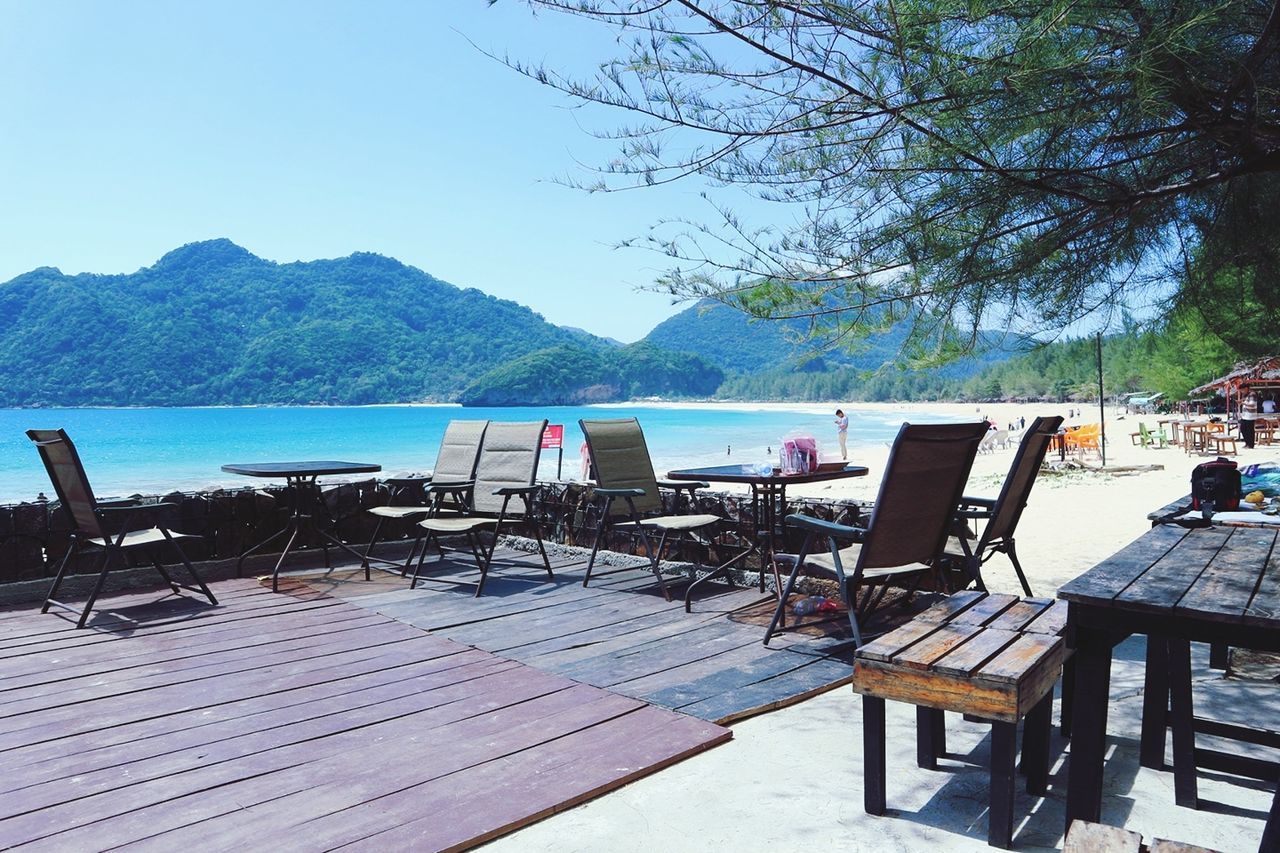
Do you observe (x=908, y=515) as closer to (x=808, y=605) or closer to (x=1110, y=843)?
(x=808, y=605)

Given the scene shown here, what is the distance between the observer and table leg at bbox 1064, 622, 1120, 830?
1789 millimetres

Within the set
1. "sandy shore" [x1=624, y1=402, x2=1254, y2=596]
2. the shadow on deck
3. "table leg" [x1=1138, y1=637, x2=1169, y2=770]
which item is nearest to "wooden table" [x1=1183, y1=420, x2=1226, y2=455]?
"sandy shore" [x1=624, y1=402, x2=1254, y2=596]

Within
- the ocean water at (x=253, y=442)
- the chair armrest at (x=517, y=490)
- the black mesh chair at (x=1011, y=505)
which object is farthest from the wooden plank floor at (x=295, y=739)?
A: the ocean water at (x=253, y=442)

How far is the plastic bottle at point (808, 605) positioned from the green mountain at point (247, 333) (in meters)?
79.7

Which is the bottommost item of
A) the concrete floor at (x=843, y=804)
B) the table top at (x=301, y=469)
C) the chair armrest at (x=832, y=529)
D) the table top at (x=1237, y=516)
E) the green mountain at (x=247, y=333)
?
the concrete floor at (x=843, y=804)

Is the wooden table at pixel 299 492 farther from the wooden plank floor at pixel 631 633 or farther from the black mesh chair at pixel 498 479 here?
the black mesh chair at pixel 498 479

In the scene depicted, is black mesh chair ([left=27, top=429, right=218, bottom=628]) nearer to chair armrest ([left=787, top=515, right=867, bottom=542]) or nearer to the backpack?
chair armrest ([left=787, top=515, right=867, bottom=542])

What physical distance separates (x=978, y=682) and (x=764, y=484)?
2389mm

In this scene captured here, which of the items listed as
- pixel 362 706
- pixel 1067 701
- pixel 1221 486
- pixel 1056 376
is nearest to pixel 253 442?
pixel 1056 376

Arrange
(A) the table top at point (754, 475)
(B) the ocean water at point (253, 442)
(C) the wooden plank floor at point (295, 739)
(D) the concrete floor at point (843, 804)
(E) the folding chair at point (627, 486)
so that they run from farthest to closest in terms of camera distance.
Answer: (B) the ocean water at point (253, 442), (E) the folding chair at point (627, 486), (A) the table top at point (754, 475), (C) the wooden plank floor at point (295, 739), (D) the concrete floor at point (843, 804)

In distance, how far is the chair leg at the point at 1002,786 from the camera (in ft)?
6.20

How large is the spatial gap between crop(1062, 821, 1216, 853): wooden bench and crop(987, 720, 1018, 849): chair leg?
2.29 ft

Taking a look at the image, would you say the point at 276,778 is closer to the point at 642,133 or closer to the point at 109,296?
the point at 642,133

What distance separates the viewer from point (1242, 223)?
3.35 m
